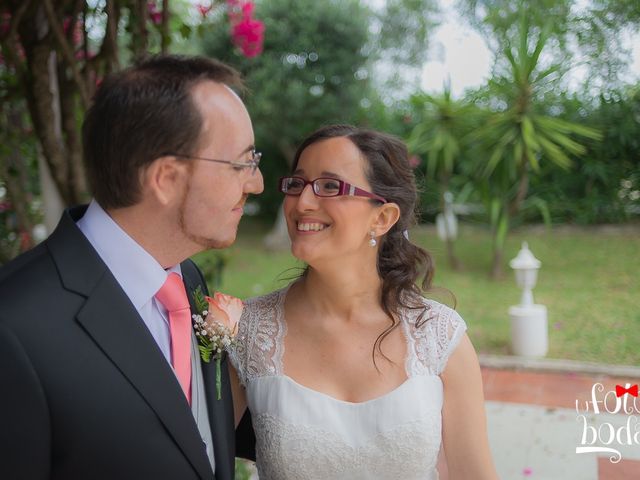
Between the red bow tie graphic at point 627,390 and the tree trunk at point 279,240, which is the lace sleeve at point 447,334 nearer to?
the red bow tie graphic at point 627,390

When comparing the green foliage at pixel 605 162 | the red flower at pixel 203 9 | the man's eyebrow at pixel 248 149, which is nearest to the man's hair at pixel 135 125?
the man's eyebrow at pixel 248 149

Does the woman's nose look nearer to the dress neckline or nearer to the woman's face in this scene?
the woman's face

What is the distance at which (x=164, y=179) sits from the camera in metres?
1.19

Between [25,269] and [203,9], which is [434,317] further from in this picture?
[203,9]

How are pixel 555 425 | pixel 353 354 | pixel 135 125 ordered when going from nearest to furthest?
pixel 135 125 → pixel 353 354 → pixel 555 425

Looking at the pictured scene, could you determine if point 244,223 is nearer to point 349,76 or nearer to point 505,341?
point 349,76

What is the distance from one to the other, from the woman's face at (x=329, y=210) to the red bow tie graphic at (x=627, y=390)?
2.89 m

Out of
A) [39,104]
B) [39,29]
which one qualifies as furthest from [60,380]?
[39,29]

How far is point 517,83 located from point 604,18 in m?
1.30

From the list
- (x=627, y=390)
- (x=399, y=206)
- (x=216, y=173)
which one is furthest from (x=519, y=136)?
(x=216, y=173)

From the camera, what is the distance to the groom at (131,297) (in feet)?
3.29

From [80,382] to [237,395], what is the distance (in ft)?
2.47

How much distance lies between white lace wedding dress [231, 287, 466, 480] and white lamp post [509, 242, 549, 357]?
3.24 m

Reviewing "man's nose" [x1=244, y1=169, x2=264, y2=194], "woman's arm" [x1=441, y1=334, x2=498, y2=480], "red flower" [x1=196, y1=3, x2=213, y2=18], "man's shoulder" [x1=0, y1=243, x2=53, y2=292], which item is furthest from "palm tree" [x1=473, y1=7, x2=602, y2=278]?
"man's shoulder" [x1=0, y1=243, x2=53, y2=292]
